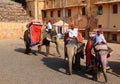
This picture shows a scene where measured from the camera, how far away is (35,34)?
1700 cm

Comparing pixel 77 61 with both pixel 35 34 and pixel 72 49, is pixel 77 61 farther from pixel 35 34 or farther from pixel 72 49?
pixel 35 34

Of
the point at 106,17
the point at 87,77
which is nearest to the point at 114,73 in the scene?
the point at 87,77

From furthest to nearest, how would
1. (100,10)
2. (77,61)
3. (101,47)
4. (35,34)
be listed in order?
1. (100,10)
2. (35,34)
3. (77,61)
4. (101,47)

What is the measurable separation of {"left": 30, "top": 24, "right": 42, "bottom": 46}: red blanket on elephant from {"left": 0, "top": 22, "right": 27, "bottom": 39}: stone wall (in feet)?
66.3

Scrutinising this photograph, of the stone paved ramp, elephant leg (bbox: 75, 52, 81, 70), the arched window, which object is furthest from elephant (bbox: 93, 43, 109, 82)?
the arched window

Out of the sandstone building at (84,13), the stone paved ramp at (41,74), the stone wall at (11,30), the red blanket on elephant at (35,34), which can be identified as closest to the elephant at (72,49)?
the stone paved ramp at (41,74)

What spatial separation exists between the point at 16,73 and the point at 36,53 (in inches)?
255

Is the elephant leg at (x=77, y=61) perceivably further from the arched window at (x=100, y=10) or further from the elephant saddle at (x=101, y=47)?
the arched window at (x=100, y=10)

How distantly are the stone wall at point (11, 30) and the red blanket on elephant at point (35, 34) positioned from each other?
20195mm

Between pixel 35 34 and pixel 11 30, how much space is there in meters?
21.3

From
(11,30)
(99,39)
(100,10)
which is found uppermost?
(100,10)

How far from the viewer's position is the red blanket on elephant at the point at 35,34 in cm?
1692

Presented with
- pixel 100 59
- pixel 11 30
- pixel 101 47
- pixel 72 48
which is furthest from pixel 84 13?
pixel 100 59

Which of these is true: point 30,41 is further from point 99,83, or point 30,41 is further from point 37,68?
point 99,83
